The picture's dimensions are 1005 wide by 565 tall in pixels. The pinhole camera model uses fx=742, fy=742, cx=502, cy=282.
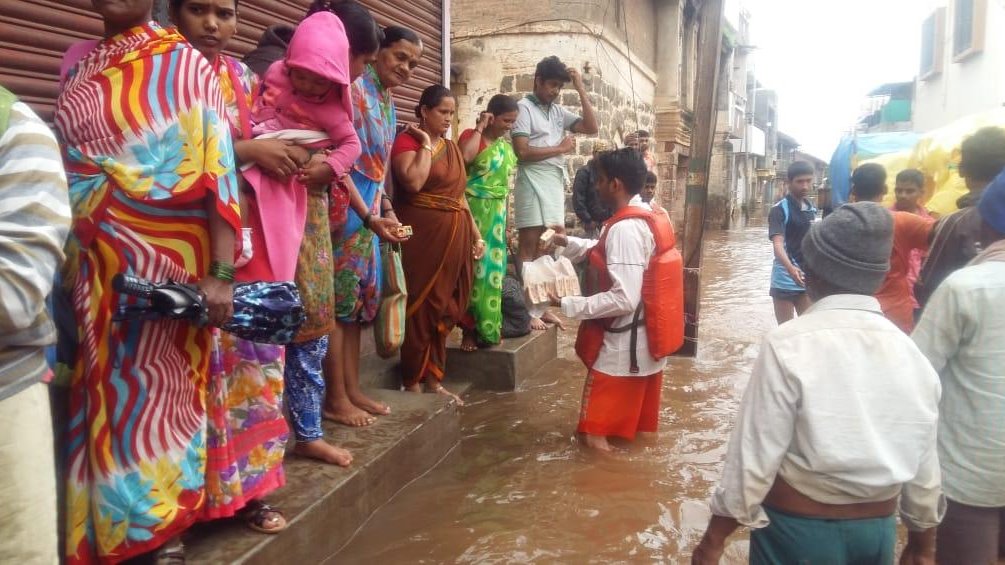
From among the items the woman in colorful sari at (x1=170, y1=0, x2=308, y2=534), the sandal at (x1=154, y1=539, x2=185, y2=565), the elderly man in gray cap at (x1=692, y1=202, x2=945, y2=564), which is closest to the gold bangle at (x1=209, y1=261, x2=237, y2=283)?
the woman in colorful sari at (x1=170, y1=0, x2=308, y2=534)

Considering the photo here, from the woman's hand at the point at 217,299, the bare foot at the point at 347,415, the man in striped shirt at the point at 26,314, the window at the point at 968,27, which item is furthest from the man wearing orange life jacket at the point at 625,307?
the window at the point at 968,27

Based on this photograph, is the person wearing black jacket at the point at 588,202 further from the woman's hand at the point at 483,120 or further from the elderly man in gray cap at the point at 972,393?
the elderly man in gray cap at the point at 972,393

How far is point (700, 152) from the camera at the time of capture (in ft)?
19.6

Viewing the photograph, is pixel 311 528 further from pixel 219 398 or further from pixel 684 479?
pixel 684 479

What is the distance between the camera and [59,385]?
6.39ft

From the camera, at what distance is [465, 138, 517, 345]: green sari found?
4664 mm

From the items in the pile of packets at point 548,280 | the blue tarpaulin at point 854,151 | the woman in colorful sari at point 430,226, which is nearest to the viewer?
the woman in colorful sari at point 430,226

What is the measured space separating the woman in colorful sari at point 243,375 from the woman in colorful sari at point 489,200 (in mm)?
2249

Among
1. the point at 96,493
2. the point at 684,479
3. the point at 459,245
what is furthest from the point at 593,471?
the point at 96,493

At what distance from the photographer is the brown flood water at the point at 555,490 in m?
2.91

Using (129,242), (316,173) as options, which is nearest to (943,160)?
(316,173)

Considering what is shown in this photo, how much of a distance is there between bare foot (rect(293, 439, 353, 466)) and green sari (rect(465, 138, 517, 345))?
2.01 m

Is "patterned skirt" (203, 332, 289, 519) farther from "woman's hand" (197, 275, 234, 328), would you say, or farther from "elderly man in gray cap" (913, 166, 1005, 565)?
"elderly man in gray cap" (913, 166, 1005, 565)

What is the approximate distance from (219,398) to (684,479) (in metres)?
2.31
